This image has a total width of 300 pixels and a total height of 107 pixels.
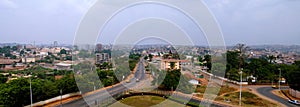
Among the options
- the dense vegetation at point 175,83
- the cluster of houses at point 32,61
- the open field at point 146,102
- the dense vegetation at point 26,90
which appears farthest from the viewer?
the cluster of houses at point 32,61

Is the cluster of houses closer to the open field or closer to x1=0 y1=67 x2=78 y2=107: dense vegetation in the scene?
x1=0 y1=67 x2=78 y2=107: dense vegetation

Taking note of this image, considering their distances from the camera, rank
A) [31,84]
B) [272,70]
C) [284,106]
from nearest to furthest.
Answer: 1. [31,84]
2. [284,106]
3. [272,70]

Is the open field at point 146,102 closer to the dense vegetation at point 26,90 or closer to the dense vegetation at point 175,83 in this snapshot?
the dense vegetation at point 175,83

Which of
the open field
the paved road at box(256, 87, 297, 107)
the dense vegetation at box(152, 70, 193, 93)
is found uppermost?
the dense vegetation at box(152, 70, 193, 93)

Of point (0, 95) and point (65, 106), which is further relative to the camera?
point (65, 106)

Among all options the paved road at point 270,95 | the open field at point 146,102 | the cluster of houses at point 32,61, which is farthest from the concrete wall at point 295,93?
the cluster of houses at point 32,61

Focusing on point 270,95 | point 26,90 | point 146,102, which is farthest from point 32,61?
point 270,95

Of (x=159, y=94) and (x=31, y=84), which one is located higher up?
(x=31, y=84)

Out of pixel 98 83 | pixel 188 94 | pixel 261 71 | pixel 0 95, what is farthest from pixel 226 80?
pixel 0 95

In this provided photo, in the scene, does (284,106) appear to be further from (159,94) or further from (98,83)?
(98,83)

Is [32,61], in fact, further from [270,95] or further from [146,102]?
[270,95]

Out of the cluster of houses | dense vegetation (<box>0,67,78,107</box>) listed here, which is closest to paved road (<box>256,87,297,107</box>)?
dense vegetation (<box>0,67,78,107</box>)
